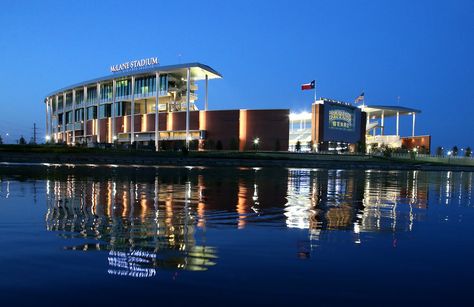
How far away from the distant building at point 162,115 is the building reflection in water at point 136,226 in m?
66.9

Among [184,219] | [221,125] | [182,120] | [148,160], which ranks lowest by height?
[148,160]

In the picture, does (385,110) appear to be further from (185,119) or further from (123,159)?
(123,159)

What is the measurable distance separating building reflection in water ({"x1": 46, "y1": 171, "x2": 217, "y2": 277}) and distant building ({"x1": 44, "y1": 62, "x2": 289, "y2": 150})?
220 ft

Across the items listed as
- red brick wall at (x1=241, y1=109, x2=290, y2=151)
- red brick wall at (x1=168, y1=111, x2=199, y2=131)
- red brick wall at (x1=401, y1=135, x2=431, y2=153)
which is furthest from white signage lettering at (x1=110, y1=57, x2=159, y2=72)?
red brick wall at (x1=401, y1=135, x2=431, y2=153)

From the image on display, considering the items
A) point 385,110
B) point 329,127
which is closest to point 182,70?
point 329,127

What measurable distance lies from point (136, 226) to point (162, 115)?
278 feet

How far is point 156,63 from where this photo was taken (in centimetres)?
9156

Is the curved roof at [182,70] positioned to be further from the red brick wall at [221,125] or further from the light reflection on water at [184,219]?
the light reflection on water at [184,219]

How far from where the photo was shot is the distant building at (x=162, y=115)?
83188 millimetres

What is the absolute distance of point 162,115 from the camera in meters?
92.2

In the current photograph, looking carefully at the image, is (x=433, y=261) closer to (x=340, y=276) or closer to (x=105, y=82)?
(x=340, y=276)

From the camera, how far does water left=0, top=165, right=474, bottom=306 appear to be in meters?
5.13

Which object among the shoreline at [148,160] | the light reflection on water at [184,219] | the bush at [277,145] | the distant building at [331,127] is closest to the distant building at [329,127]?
the distant building at [331,127]

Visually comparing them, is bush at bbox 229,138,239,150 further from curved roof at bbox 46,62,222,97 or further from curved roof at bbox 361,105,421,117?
curved roof at bbox 361,105,421,117
